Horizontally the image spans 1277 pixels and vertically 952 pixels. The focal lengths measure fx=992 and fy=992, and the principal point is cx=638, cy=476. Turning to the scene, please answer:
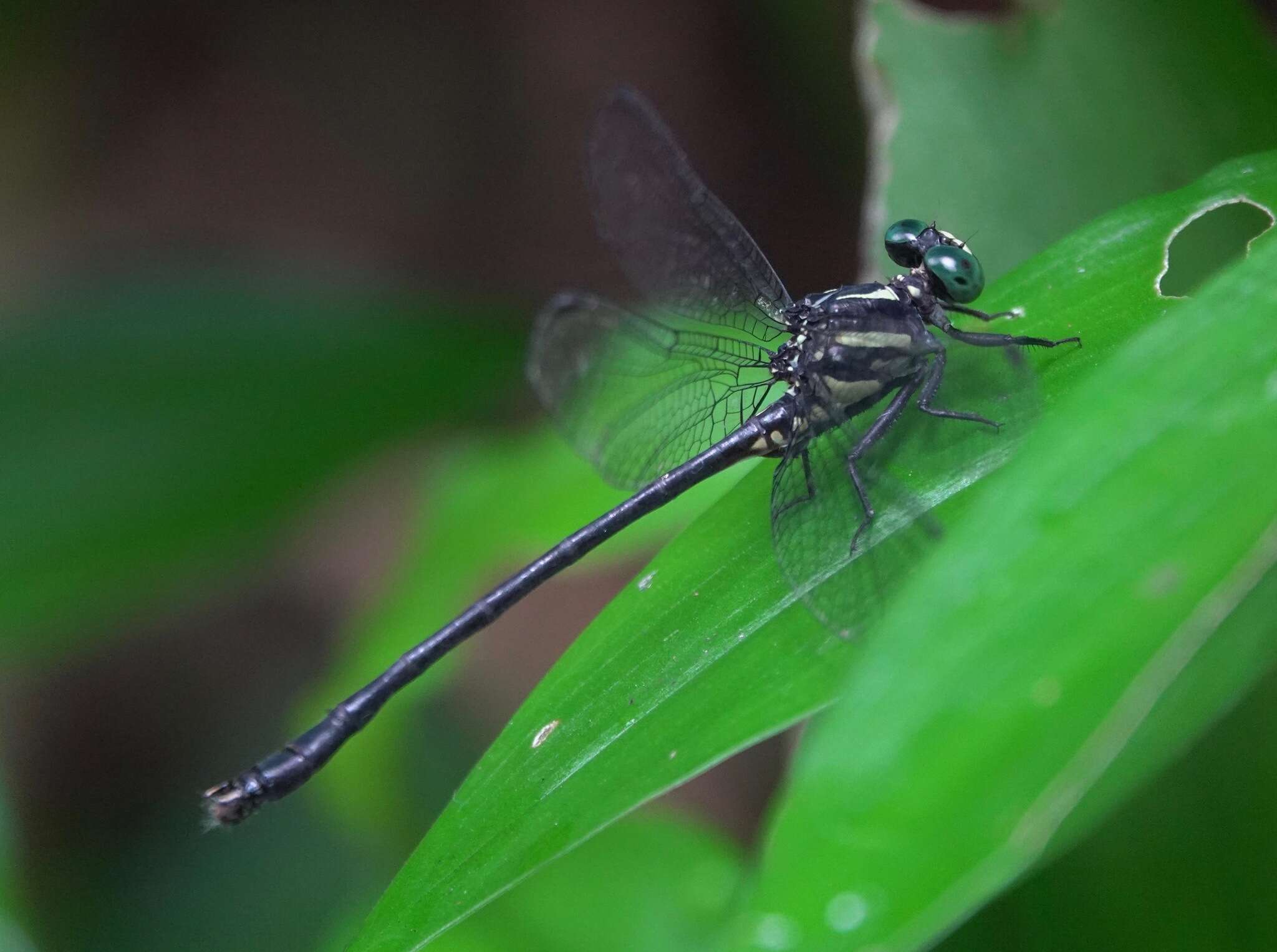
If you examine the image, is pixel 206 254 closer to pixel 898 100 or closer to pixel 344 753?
pixel 344 753

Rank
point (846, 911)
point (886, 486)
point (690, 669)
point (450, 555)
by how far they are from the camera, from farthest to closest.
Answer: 1. point (450, 555)
2. point (886, 486)
3. point (690, 669)
4. point (846, 911)

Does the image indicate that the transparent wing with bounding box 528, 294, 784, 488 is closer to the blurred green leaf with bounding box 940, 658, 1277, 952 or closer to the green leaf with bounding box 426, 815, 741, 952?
the green leaf with bounding box 426, 815, 741, 952

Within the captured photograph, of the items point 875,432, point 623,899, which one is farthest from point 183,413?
point 875,432

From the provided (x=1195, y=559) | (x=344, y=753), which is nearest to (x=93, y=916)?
(x=344, y=753)

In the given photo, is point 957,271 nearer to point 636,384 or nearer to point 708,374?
point 708,374

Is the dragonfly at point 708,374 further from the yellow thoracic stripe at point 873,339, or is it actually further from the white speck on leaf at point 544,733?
the white speck on leaf at point 544,733

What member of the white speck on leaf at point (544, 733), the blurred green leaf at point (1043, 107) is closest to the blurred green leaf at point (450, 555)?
the blurred green leaf at point (1043, 107)

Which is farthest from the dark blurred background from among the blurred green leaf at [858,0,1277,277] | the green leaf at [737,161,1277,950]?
the green leaf at [737,161,1277,950]
